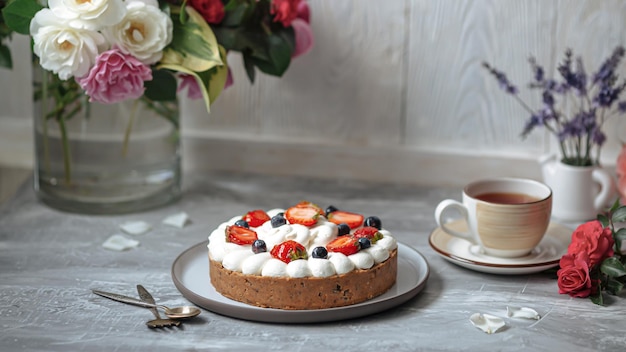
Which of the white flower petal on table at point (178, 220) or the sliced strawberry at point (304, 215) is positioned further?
the white flower petal on table at point (178, 220)

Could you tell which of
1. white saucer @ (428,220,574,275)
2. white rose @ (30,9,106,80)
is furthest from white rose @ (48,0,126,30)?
white saucer @ (428,220,574,275)

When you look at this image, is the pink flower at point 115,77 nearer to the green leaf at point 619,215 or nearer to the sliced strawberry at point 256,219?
the sliced strawberry at point 256,219

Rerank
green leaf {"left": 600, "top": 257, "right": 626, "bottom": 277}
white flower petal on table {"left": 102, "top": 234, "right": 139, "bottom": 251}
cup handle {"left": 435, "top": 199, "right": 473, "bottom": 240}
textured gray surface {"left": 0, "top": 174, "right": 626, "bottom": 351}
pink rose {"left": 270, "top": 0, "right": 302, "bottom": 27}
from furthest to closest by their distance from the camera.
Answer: pink rose {"left": 270, "top": 0, "right": 302, "bottom": 27}
white flower petal on table {"left": 102, "top": 234, "right": 139, "bottom": 251}
cup handle {"left": 435, "top": 199, "right": 473, "bottom": 240}
green leaf {"left": 600, "top": 257, "right": 626, "bottom": 277}
textured gray surface {"left": 0, "top": 174, "right": 626, "bottom": 351}

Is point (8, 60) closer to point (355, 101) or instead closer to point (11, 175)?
point (11, 175)

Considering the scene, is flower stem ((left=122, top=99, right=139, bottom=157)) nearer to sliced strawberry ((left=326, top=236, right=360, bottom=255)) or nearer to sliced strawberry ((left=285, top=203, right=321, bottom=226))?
sliced strawberry ((left=285, top=203, right=321, bottom=226))

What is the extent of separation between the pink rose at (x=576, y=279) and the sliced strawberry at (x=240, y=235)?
45 cm

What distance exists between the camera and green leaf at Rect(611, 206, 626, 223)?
1.25 m

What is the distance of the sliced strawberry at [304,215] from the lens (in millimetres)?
1248

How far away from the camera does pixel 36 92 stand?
5.29 feet

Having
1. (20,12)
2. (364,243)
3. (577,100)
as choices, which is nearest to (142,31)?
(20,12)

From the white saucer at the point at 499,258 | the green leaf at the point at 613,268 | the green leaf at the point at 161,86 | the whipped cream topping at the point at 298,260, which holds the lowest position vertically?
Answer: the white saucer at the point at 499,258

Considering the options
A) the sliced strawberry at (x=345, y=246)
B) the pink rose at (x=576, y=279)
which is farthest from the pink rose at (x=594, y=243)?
the sliced strawberry at (x=345, y=246)

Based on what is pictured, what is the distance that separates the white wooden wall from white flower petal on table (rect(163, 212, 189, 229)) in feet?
1.09

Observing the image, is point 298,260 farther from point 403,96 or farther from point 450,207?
point 403,96
